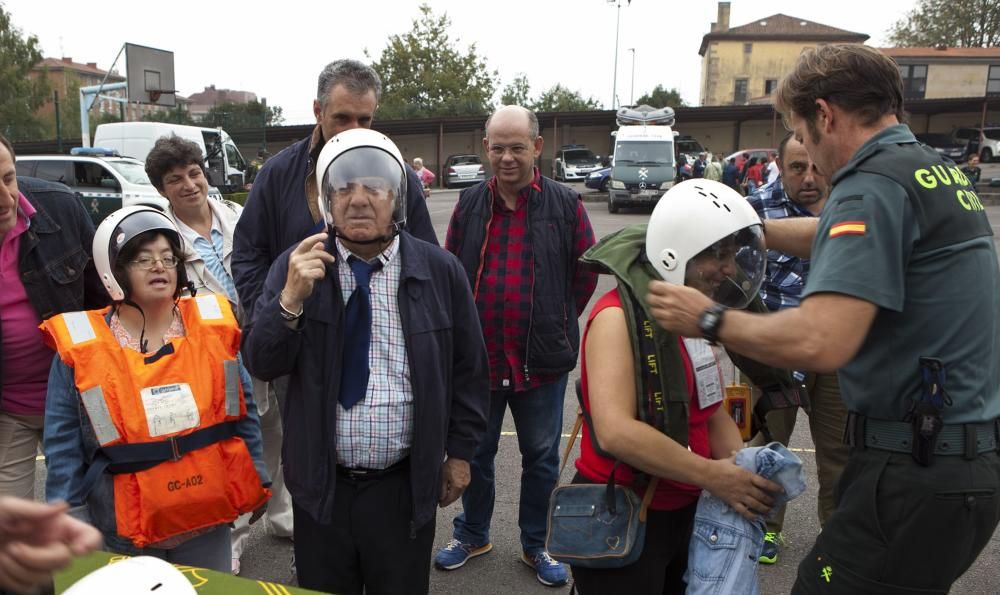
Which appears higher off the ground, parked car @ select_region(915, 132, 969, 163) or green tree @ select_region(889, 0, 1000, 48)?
green tree @ select_region(889, 0, 1000, 48)

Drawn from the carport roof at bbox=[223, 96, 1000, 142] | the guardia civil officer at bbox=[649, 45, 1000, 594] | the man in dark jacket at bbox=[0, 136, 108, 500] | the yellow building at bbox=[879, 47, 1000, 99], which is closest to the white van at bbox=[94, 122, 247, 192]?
the carport roof at bbox=[223, 96, 1000, 142]

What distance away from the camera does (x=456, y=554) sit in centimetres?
367

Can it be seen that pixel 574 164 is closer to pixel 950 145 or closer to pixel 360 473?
pixel 950 145

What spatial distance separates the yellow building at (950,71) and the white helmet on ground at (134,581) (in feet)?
188

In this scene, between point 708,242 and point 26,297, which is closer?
point 708,242

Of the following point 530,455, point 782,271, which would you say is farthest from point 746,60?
point 530,455

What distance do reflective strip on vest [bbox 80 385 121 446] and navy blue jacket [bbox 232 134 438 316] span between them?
2.95ft

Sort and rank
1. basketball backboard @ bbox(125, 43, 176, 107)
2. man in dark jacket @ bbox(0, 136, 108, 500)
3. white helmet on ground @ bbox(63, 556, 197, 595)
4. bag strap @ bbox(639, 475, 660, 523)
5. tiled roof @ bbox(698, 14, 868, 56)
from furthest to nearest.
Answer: tiled roof @ bbox(698, 14, 868, 56)
basketball backboard @ bbox(125, 43, 176, 107)
man in dark jacket @ bbox(0, 136, 108, 500)
bag strap @ bbox(639, 475, 660, 523)
white helmet on ground @ bbox(63, 556, 197, 595)

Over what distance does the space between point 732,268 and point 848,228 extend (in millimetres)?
310

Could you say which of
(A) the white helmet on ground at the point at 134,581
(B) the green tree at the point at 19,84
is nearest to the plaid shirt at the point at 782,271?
(A) the white helmet on ground at the point at 134,581

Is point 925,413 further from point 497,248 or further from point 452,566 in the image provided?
point 452,566

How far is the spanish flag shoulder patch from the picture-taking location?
1.71m

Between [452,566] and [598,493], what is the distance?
1.85 meters

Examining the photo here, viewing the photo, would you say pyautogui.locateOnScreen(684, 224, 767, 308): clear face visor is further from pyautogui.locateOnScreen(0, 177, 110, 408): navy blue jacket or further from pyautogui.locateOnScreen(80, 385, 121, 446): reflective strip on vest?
pyautogui.locateOnScreen(0, 177, 110, 408): navy blue jacket
